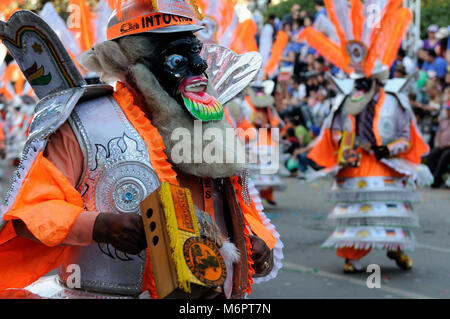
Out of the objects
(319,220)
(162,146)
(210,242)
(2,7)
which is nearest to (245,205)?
(162,146)

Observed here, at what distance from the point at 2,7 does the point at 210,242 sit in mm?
1465

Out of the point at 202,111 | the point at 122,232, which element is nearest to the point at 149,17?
the point at 202,111

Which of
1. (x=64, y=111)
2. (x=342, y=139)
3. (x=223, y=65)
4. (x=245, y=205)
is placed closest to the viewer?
(x=64, y=111)

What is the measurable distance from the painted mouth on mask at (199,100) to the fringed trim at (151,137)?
0.16m

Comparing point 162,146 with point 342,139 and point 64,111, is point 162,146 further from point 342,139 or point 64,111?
point 342,139

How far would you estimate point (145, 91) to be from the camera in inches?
96.3

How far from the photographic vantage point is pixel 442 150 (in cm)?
1195

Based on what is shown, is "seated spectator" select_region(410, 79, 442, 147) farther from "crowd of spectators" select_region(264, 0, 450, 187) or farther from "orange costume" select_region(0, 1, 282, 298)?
"orange costume" select_region(0, 1, 282, 298)

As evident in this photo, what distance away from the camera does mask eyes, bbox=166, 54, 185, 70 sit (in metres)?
2.46

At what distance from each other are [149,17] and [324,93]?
13.8m

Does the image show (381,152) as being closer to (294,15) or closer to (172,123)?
(172,123)

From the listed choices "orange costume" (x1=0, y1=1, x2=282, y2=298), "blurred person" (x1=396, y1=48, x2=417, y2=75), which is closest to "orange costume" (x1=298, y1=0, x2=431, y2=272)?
"orange costume" (x1=0, y1=1, x2=282, y2=298)

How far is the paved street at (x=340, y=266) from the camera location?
5.38 meters

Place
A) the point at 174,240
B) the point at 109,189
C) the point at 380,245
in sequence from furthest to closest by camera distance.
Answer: the point at 380,245, the point at 109,189, the point at 174,240
